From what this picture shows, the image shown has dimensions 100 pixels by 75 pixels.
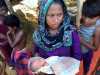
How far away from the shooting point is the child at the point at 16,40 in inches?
194

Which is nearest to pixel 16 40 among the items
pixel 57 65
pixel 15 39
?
pixel 15 39

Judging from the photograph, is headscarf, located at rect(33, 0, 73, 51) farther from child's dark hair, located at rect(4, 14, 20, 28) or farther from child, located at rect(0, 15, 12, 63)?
child, located at rect(0, 15, 12, 63)

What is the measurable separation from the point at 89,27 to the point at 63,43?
370mm

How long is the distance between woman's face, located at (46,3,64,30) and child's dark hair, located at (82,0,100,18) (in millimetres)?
341

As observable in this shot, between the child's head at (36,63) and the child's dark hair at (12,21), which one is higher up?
the child's dark hair at (12,21)

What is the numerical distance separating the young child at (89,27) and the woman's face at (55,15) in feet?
1.15

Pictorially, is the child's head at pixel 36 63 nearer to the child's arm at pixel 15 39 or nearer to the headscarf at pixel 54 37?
the headscarf at pixel 54 37

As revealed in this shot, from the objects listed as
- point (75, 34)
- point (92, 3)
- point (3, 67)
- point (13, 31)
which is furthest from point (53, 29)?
point (3, 67)

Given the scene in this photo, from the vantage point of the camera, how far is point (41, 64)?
14.3 ft

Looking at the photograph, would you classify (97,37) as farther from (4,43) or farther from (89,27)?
(4,43)

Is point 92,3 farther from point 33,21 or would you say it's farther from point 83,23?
point 33,21

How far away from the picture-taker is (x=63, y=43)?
4402mm

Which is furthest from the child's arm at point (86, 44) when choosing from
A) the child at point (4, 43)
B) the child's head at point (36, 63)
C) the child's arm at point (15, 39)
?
the child at point (4, 43)

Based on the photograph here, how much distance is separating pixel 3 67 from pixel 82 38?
145 centimetres
